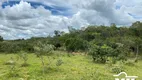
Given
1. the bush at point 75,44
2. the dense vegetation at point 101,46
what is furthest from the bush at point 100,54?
the bush at point 75,44

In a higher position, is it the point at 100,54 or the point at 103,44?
the point at 103,44

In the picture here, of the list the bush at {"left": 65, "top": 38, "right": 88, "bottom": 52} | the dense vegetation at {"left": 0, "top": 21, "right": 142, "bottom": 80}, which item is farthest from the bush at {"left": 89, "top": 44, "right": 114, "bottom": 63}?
the bush at {"left": 65, "top": 38, "right": 88, "bottom": 52}

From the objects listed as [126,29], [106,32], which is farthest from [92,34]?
[126,29]

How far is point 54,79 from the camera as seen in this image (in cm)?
1348

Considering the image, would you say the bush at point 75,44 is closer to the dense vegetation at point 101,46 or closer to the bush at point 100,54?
the dense vegetation at point 101,46

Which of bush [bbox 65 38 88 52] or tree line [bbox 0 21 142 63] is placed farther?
bush [bbox 65 38 88 52]

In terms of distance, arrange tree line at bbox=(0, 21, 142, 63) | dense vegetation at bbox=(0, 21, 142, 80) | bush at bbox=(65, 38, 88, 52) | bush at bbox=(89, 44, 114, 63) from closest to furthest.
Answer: dense vegetation at bbox=(0, 21, 142, 80) < bush at bbox=(89, 44, 114, 63) < tree line at bbox=(0, 21, 142, 63) < bush at bbox=(65, 38, 88, 52)

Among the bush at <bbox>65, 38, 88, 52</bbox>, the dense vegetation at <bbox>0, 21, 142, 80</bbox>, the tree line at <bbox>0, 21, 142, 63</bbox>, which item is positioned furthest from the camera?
the bush at <bbox>65, 38, 88, 52</bbox>

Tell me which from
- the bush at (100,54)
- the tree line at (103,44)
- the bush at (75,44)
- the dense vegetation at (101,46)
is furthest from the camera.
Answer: the bush at (75,44)

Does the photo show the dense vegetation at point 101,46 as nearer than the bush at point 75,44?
Yes

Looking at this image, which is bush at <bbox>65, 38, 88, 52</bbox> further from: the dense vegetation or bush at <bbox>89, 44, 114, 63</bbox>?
bush at <bbox>89, 44, 114, 63</bbox>

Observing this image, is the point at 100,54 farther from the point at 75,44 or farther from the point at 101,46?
the point at 75,44

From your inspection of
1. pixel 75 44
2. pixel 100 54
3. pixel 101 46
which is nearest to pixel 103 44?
pixel 75 44

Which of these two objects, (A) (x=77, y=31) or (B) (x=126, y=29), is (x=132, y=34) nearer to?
(B) (x=126, y=29)
